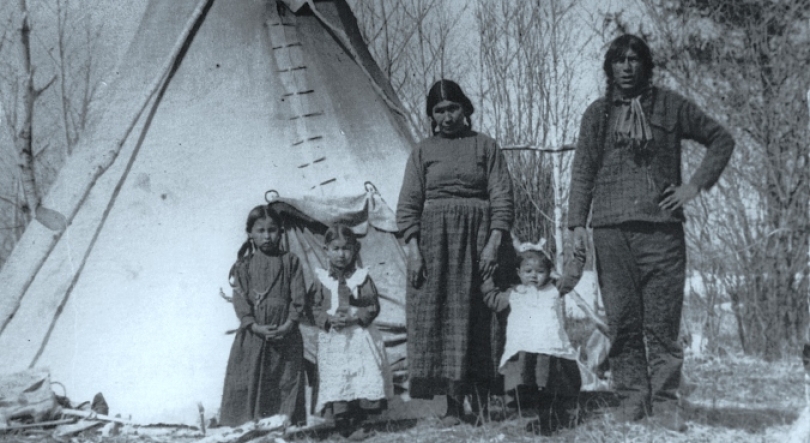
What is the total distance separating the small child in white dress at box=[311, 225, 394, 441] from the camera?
386cm

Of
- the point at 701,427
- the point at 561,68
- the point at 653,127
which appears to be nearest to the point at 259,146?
the point at 653,127

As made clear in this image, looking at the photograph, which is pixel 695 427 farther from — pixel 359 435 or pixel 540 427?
pixel 359 435

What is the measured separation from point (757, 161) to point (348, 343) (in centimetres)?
300

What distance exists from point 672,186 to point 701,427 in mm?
1089

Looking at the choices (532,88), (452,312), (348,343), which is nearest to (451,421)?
(452,312)

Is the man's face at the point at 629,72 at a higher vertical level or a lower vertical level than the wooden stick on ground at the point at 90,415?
higher

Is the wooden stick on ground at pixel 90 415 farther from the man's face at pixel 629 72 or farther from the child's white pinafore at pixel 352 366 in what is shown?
the man's face at pixel 629 72

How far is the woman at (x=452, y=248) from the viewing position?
3.71 meters

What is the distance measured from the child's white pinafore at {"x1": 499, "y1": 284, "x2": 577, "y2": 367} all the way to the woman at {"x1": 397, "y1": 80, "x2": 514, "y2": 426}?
0.11 metres

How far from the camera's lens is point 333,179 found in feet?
14.7

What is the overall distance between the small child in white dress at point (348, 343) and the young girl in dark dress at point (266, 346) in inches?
5.1

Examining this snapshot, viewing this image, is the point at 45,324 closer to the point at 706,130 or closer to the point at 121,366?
the point at 121,366

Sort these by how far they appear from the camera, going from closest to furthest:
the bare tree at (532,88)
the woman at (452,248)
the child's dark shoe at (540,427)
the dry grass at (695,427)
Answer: the dry grass at (695,427) → the child's dark shoe at (540,427) → the woman at (452,248) → the bare tree at (532,88)

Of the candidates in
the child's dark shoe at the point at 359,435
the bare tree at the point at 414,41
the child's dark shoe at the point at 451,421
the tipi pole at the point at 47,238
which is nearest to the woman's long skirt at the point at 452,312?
the child's dark shoe at the point at 451,421
